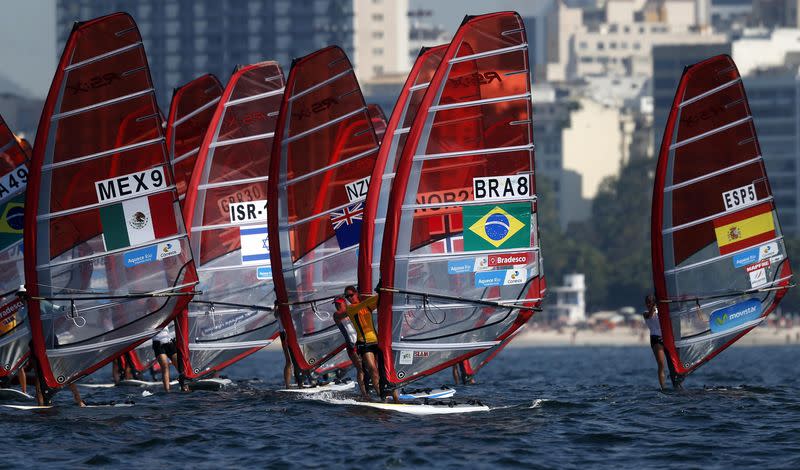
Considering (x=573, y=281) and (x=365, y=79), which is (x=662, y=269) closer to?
(x=573, y=281)

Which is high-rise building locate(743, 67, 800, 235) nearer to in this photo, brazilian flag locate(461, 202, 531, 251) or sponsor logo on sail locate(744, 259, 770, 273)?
sponsor logo on sail locate(744, 259, 770, 273)

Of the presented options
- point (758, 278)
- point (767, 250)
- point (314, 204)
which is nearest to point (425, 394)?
point (314, 204)

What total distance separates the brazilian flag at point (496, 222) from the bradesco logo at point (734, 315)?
17.4ft

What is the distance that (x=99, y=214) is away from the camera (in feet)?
82.9

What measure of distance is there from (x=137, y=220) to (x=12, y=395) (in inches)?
171

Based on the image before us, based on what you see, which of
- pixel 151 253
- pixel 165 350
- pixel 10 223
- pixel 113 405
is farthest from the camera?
pixel 165 350

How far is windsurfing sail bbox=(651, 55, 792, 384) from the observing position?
28.6 m

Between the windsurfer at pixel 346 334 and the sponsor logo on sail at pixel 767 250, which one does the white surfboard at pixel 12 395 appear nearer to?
the windsurfer at pixel 346 334

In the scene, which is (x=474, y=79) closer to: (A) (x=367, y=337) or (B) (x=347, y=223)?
(A) (x=367, y=337)

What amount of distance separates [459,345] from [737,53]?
5907 inches

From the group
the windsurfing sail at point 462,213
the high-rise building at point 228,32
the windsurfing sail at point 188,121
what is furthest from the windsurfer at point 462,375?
the high-rise building at point 228,32

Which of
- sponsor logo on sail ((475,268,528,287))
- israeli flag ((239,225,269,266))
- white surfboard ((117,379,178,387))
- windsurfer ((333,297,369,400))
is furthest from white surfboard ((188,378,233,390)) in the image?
sponsor logo on sail ((475,268,528,287))

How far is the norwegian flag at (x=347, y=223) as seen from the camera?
29328mm

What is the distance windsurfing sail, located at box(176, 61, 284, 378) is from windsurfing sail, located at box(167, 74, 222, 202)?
1.70m
